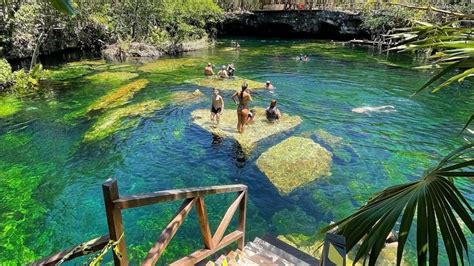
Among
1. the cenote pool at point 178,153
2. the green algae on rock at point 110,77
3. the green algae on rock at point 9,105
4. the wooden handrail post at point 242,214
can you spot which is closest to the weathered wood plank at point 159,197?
the wooden handrail post at point 242,214

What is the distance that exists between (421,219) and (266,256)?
3.88 metres

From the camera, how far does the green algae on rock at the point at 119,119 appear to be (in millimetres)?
13812

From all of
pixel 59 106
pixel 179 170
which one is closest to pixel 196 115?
pixel 179 170

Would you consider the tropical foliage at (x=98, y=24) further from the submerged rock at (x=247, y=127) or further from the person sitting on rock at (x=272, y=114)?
the person sitting on rock at (x=272, y=114)

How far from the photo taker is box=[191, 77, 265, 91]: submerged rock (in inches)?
821

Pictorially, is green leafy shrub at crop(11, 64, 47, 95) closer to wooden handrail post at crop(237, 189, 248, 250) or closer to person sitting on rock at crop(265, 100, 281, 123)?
person sitting on rock at crop(265, 100, 281, 123)

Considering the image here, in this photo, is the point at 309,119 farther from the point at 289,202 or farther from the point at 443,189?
the point at 443,189

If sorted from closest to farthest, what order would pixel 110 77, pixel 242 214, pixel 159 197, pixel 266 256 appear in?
pixel 159 197
pixel 266 256
pixel 242 214
pixel 110 77

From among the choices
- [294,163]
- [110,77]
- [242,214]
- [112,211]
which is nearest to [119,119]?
[294,163]

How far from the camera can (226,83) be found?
21750 millimetres

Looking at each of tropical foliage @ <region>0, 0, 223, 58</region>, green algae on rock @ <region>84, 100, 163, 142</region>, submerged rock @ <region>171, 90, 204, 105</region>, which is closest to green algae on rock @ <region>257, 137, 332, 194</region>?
green algae on rock @ <region>84, 100, 163, 142</region>

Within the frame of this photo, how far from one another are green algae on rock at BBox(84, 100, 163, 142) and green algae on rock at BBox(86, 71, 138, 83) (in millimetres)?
6382

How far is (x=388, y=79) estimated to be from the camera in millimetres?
23984

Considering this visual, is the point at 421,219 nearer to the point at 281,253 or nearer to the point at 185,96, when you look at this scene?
the point at 281,253
